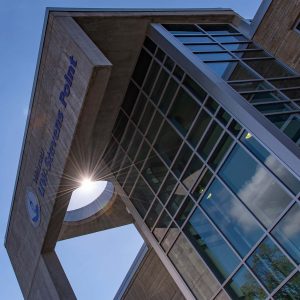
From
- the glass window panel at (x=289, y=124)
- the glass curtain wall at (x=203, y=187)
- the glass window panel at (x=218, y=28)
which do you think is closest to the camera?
the glass curtain wall at (x=203, y=187)

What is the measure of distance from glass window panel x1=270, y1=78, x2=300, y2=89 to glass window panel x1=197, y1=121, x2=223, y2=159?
288 centimetres

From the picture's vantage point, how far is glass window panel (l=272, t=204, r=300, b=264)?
12.0m

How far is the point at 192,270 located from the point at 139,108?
23.3 ft

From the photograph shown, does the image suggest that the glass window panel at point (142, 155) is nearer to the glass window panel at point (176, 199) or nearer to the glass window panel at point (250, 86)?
the glass window panel at point (176, 199)

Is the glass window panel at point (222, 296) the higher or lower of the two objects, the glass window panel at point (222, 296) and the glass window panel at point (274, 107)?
the lower

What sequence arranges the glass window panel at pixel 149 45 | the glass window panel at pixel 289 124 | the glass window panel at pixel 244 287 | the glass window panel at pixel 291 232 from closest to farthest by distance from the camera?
the glass window panel at pixel 291 232 < the glass window panel at pixel 289 124 < the glass window panel at pixel 244 287 < the glass window panel at pixel 149 45

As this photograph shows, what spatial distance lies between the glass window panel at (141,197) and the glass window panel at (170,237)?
1.70 m

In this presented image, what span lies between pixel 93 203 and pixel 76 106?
1226 centimetres

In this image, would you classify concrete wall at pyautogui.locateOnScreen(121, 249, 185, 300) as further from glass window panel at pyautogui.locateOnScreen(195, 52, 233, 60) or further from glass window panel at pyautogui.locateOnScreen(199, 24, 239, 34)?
glass window panel at pyautogui.locateOnScreen(199, 24, 239, 34)

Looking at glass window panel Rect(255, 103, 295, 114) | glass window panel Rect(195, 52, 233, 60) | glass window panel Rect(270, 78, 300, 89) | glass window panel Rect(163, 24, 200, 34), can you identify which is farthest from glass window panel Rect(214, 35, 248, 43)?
glass window panel Rect(255, 103, 295, 114)

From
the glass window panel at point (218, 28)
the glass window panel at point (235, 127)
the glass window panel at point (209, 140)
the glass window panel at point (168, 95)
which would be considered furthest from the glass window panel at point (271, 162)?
the glass window panel at point (218, 28)

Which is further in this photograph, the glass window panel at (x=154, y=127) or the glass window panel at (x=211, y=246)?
the glass window panel at (x=154, y=127)

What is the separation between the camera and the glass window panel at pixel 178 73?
16578 millimetres

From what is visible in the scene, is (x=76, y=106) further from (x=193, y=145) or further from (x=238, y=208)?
(x=238, y=208)
